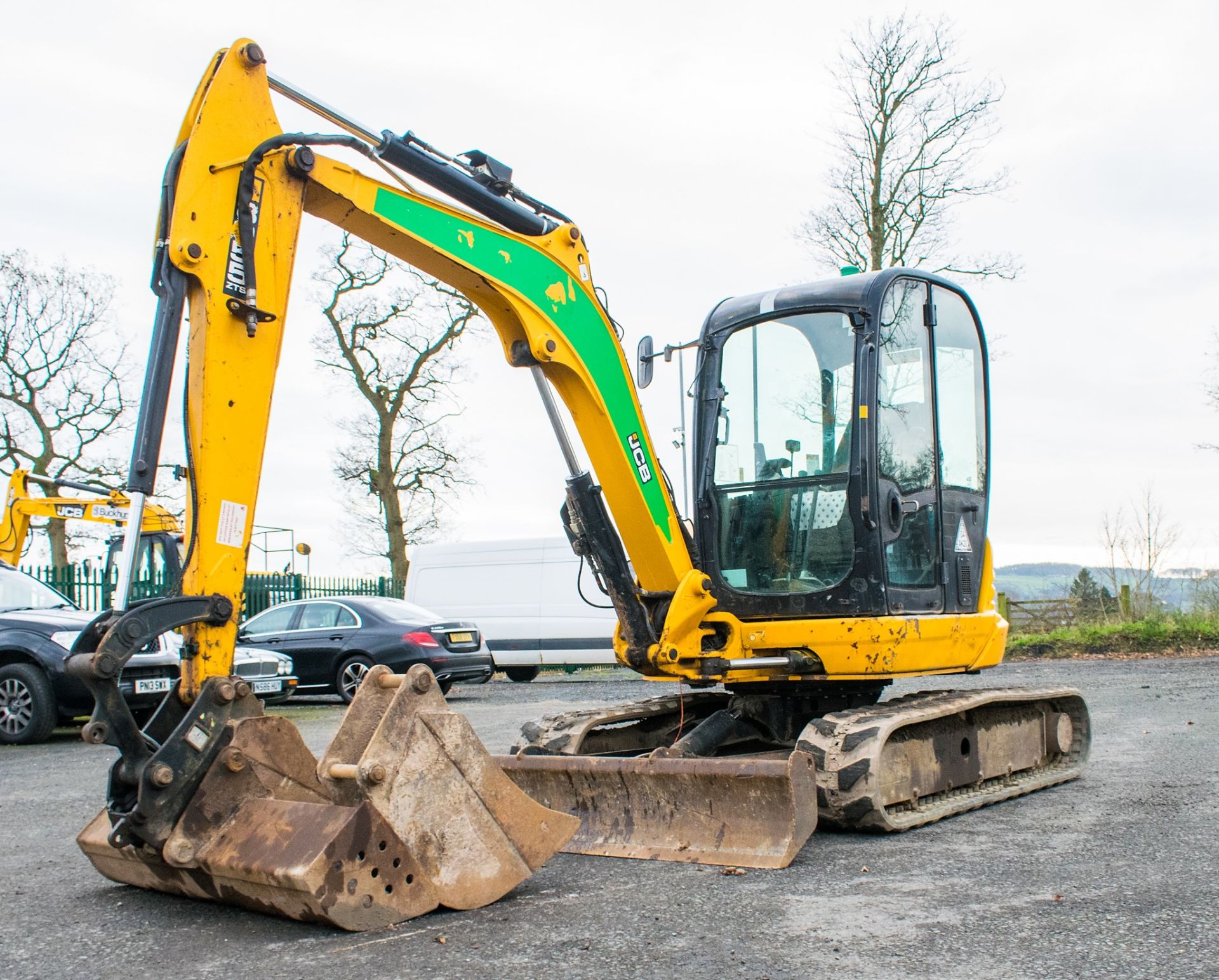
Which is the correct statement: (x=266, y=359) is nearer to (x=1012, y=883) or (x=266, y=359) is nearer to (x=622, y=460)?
(x=622, y=460)

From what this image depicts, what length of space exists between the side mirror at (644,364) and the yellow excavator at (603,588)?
0.01 m

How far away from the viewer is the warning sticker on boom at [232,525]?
15.5 ft

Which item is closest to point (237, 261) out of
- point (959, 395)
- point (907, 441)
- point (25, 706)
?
point (907, 441)

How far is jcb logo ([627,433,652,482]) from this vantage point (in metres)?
6.46

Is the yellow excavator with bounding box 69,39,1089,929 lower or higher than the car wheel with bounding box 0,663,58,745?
higher

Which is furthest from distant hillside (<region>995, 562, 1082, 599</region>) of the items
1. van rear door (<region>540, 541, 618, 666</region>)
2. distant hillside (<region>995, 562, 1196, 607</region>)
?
van rear door (<region>540, 541, 618, 666</region>)

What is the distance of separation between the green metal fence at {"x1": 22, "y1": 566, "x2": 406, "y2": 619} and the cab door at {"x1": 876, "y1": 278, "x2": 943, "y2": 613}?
48.8ft

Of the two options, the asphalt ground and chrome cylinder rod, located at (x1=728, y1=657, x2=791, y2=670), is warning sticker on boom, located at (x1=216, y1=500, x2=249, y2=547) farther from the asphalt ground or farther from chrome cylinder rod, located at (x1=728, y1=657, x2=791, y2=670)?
chrome cylinder rod, located at (x1=728, y1=657, x2=791, y2=670)

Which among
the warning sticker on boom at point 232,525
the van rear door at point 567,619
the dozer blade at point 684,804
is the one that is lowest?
the dozer blade at point 684,804

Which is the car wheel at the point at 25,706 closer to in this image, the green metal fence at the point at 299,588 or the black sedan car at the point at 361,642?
the black sedan car at the point at 361,642

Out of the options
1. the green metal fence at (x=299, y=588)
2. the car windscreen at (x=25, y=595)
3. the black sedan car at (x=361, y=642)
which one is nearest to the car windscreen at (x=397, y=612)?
the black sedan car at (x=361, y=642)

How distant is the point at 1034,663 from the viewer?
1989cm

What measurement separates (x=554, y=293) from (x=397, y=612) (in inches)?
412

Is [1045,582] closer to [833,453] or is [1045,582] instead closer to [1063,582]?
[1063,582]
